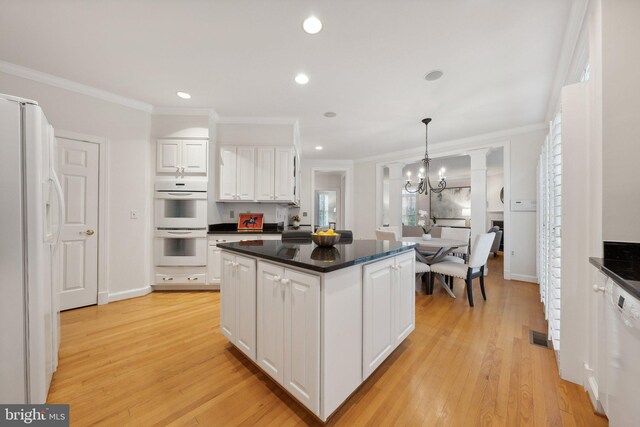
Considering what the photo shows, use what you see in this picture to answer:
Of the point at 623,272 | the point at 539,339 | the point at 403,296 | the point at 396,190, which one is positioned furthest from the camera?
the point at 396,190

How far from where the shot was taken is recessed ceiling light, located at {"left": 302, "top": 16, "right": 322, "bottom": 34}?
1.78 metres

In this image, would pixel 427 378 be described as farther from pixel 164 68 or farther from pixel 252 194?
pixel 164 68

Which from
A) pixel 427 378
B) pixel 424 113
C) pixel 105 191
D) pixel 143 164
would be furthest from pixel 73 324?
pixel 424 113

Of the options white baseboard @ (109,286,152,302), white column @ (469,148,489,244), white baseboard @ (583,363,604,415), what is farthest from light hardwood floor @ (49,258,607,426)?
white column @ (469,148,489,244)

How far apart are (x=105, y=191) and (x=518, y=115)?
594cm

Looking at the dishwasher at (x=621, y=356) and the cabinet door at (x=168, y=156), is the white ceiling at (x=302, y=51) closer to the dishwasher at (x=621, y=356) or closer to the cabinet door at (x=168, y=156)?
the cabinet door at (x=168, y=156)

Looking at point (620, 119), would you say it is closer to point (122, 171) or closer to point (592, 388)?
point (592, 388)

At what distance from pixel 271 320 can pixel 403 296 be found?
1.05 meters

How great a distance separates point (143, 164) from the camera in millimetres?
3205

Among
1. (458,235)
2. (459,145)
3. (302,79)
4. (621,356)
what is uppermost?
(302,79)

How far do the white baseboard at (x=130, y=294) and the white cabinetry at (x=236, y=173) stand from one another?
1.63 metres

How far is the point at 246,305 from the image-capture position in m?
1.59

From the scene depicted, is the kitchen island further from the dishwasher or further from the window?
the window

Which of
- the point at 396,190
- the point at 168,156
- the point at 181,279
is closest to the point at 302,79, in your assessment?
the point at 168,156
